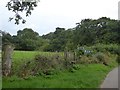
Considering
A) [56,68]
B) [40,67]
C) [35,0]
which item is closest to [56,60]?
[56,68]

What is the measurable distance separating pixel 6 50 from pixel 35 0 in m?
3.78

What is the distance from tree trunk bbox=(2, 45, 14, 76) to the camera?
15609mm

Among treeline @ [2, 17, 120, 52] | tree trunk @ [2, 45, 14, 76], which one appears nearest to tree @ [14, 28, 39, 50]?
treeline @ [2, 17, 120, 52]

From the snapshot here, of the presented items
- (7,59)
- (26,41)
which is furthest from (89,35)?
(7,59)

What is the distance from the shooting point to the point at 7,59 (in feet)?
52.3

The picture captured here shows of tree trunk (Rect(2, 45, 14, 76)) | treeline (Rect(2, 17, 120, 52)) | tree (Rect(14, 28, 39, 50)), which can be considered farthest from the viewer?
tree (Rect(14, 28, 39, 50))

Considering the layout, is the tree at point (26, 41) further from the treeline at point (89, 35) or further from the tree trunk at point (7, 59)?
the tree trunk at point (7, 59)

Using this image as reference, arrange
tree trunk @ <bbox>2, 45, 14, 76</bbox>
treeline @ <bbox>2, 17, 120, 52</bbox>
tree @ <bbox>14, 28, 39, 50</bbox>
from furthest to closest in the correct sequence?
tree @ <bbox>14, 28, 39, 50</bbox> < treeline @ <bbox>2, 17, 120, 52</bbox> < tree trunk @ <bbox>2, 45, 14, 76</bbox>

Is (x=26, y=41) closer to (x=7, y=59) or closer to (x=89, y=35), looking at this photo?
(x=89, y=35)

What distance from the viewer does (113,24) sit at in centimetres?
7844

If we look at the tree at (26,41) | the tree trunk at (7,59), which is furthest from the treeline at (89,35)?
the tree trunk at (7,59)

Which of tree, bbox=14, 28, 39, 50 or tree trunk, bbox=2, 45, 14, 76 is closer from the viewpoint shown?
tree trunk, bbox=2, 45, 14, 76

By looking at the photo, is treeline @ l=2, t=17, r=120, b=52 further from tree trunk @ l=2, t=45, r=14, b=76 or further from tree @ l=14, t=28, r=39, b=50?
tree trunk @ l=2, t=45, r=14, b=76

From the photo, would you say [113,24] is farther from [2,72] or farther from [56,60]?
[2,72]
